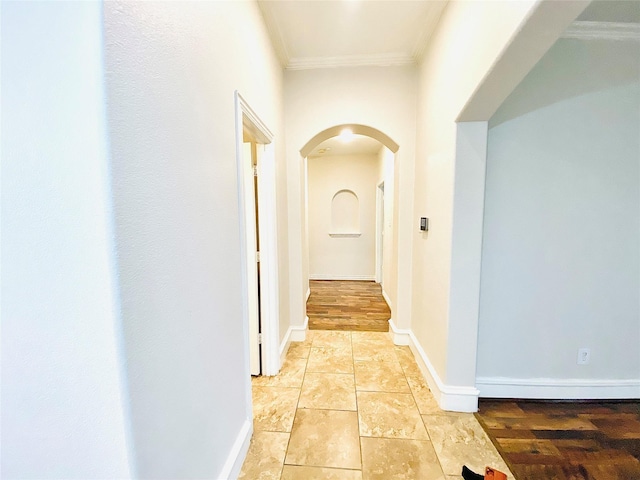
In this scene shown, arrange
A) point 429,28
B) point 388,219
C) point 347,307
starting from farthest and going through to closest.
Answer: point 388,219, point 347,307, point 429,28

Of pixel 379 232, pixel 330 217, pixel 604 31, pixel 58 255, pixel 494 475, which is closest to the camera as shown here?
pixel 58 255

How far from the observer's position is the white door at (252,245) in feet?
6.74

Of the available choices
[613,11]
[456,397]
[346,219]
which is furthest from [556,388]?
[346,219]

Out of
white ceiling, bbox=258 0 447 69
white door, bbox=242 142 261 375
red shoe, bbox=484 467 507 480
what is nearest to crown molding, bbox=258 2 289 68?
white ceiling, bbox=258 0 447 69

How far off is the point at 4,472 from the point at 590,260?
306 cm

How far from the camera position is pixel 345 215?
5867 millimetres

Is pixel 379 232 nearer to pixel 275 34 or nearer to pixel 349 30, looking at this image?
pixel 349 30

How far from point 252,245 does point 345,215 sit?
3.98 m

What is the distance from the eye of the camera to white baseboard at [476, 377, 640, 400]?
1909 mm

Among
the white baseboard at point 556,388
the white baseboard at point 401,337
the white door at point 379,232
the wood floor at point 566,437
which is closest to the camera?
the wood floor at point 566,437

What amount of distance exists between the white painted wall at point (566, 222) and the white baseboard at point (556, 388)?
2cm

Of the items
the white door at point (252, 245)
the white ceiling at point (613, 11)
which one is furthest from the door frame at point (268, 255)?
the white ceiling at point (613, 11)

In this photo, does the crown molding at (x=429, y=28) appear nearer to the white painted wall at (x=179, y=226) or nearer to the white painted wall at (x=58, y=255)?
the white painted wall at (x=179, y=226)

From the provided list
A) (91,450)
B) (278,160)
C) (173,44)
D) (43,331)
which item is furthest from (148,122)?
(278,160)
